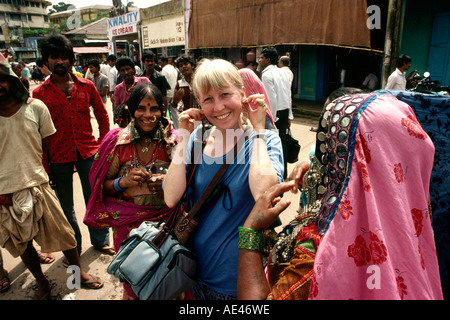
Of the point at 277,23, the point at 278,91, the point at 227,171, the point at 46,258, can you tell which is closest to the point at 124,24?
the point at 277,23

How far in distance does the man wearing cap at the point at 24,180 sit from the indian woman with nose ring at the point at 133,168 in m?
0.68

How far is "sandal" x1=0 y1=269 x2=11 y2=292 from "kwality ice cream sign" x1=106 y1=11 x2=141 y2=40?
1585 centimetres

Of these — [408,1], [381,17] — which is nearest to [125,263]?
[381,17]

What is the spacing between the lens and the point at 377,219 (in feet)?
2.62

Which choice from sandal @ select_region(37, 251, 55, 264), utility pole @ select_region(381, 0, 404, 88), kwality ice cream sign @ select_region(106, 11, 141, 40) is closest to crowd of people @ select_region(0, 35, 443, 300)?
sandal @ select_region(37, 251, 55, 264)

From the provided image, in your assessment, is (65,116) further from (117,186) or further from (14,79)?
(117,186)

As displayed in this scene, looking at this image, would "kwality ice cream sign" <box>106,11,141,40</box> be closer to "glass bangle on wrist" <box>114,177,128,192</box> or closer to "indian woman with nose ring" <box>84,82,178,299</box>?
"indian woman with nose ring" <box>84,82,178,299</box>

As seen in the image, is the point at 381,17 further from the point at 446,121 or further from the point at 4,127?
the point at 4,127

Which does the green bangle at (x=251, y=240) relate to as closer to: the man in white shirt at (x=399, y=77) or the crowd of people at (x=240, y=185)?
the crowd of people at (x=240, y=185)

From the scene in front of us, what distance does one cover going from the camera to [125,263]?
135 cm

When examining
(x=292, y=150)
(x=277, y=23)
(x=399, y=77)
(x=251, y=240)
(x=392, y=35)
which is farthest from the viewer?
(x=277, y=23)

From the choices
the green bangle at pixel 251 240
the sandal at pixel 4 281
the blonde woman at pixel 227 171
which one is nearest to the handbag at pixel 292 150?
the blonde woman at pixel 227 171

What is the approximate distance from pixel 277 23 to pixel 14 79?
7.74 meters
